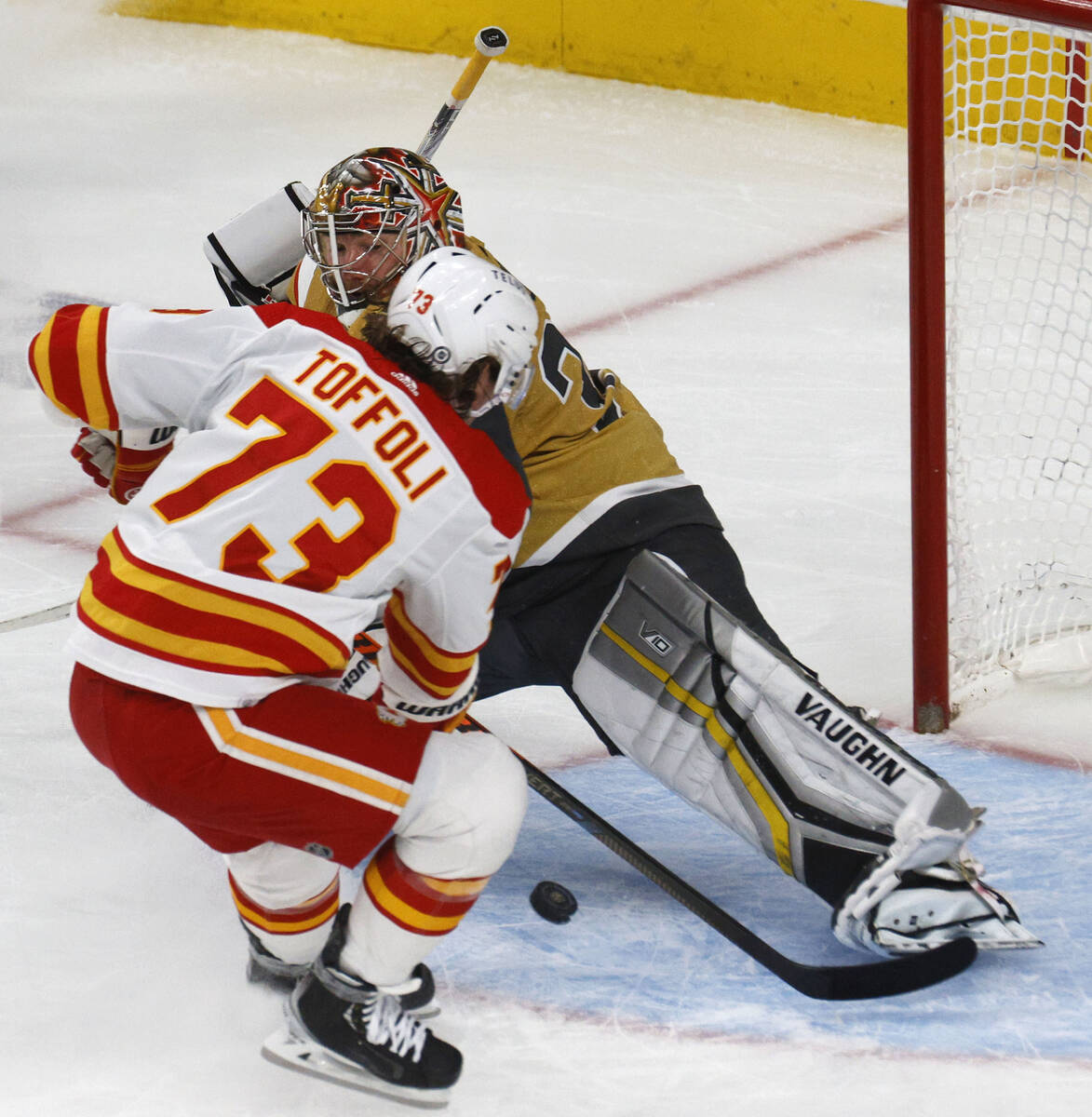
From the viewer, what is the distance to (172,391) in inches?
66.6

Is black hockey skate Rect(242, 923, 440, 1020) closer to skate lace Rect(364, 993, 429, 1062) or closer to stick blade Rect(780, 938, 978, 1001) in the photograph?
skate lace Rect(364, 993, 429, 1062)

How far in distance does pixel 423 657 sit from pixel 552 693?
3.34 ft

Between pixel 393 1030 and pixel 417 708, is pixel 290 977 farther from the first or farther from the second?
pixel 417 708

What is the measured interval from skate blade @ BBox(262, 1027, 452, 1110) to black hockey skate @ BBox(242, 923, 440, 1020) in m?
0.09

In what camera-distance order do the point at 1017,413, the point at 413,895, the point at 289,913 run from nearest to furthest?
the point at 413,895 → the point at 289,913 → the point at 1017,413

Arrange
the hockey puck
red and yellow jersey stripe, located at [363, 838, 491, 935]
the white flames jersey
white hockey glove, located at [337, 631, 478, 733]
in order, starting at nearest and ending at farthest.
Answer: the white flames jersey, red and yellow jersey stripe, located at [363, 838, 491, 935], white hockey glove, located at [337, 631, 478, 733], the hockey puck

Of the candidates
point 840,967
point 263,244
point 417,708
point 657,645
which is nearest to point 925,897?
point 840,967

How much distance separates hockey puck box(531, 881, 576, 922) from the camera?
83.2 inches

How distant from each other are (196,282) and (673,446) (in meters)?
1.45

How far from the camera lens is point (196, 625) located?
61.6 inches

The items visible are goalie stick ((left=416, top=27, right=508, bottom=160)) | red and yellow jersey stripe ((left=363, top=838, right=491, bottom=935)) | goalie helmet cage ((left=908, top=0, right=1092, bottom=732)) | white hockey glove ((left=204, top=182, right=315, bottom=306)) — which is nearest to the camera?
red and yellow jersey stripe ((left=363, top=838, right=491, bottom=935))

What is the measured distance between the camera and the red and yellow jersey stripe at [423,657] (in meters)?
1.74

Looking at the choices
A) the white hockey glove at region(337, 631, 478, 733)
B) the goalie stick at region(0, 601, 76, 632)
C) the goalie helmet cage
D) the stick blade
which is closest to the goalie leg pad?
the stick blade

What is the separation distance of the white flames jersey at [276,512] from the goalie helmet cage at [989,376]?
1005 millimetres
